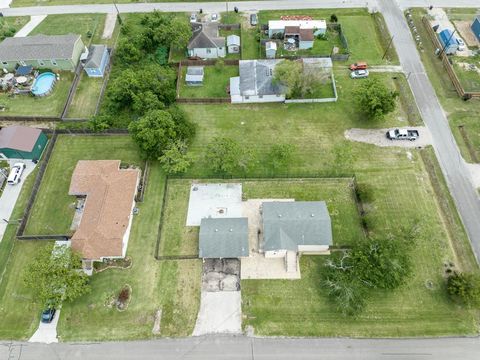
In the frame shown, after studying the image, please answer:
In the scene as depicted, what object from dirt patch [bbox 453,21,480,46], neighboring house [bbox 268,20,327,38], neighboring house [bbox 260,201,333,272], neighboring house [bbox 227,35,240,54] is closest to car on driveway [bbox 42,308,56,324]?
neighboring house [bbox 260,201,333,272]

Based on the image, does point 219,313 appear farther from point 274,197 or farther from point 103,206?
point 103,206

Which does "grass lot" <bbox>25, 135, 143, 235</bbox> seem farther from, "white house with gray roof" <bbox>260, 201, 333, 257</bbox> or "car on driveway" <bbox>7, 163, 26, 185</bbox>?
"white house with gray roof" <bbox>260, 201, 333, 257</bbox>

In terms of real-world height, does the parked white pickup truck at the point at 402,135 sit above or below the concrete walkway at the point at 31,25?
below

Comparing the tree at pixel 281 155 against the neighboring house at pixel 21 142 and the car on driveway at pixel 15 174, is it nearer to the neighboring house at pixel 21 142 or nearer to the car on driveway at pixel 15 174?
the neighboring house at pixel 21 142

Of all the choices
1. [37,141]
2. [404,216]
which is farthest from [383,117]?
[37,141]

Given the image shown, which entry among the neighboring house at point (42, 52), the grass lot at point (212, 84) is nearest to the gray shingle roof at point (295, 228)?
the grass lot at point (212, 84)

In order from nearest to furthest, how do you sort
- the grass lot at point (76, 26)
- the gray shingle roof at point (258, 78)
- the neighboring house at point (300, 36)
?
the gray shingle roof at point (258, 78)
the neighboring house at point (300, 36)
the grass lot at point (76, 26)

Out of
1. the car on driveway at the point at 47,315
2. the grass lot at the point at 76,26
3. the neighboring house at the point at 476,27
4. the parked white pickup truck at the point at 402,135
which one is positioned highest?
the grass lot at the point at 76,26

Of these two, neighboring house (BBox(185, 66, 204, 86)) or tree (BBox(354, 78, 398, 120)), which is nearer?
tree (BBox(354, 78, 398, 120))
